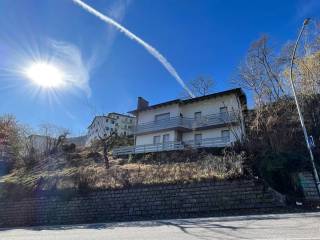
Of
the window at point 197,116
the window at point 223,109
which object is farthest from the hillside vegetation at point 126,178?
the window at point 197,116

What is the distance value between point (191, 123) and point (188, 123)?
1.14 feet

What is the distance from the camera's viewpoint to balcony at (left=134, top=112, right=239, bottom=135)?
2956 cm

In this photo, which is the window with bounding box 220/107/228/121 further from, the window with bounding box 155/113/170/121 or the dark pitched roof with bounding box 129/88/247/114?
the window with bounding box 155/113/170/121

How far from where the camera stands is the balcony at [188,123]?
97.0 feet

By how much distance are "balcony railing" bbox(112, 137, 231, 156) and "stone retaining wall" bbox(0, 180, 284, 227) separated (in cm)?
1288

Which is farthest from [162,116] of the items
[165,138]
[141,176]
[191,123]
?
[141,176]

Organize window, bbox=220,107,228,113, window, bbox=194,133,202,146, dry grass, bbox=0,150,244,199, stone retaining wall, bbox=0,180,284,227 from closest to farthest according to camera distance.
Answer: stone retaining wall, bbox=0,180,284,227 → dry grass, bbox=0,150,244,199 → window, bbox=194,133,202,146 → window, bbox=220,107,228,113

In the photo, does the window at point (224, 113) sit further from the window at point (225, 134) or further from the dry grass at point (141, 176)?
the dry grass at point (141, 176)

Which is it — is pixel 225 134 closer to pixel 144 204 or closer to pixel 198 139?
pixel 198 139

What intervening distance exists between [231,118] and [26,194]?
20.2 metres

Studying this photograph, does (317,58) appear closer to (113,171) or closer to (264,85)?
(264,85)

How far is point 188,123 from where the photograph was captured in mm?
32219

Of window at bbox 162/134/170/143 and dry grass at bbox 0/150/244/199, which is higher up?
window at bbox 162/134/170/143

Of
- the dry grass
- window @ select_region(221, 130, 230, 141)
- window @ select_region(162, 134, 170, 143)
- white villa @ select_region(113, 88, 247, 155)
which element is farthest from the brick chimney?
the dry grass
